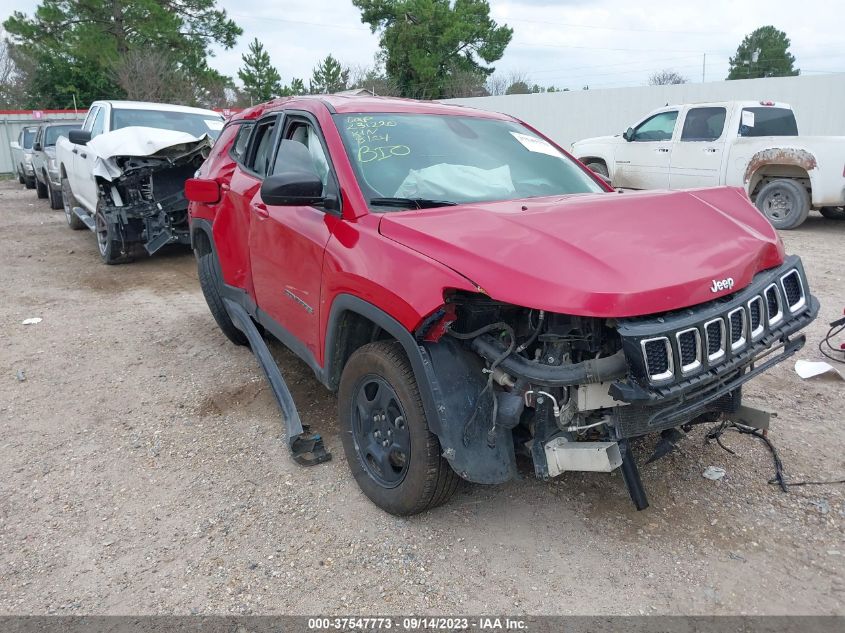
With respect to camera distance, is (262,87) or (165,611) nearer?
(165,611)

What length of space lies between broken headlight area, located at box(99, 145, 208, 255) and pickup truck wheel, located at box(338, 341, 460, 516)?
5812 mm

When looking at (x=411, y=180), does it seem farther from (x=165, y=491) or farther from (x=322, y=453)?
(x=165, y=491)

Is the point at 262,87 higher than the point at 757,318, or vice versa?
the point at 262,87

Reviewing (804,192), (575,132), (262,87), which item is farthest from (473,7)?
(804,192)

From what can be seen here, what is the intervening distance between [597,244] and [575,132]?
1967cm

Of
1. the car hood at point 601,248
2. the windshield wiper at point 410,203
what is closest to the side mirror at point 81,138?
the windshield wiper at point 410,203

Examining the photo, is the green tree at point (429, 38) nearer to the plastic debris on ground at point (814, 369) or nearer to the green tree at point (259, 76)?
the green tree at point (259, 76)

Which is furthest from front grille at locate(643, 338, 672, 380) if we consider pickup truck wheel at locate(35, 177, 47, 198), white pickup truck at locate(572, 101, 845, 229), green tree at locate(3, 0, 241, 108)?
green tree at locate(3, 0, 241, 108)

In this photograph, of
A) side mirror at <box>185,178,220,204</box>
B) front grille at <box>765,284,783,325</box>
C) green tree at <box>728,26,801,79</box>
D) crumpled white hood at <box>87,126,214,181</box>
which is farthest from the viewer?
green tree at <box>728,26,801,79</box>

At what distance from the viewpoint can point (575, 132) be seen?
2078 centimetres

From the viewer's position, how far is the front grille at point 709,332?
2.19m

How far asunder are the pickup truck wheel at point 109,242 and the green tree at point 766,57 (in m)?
55.5

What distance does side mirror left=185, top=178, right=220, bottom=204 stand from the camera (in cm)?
477

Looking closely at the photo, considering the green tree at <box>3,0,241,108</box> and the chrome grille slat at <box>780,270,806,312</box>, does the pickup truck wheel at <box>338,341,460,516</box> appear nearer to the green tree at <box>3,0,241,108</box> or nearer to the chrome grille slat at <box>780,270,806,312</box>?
the chrome grille slat at <box>780,270,806,312</box>
